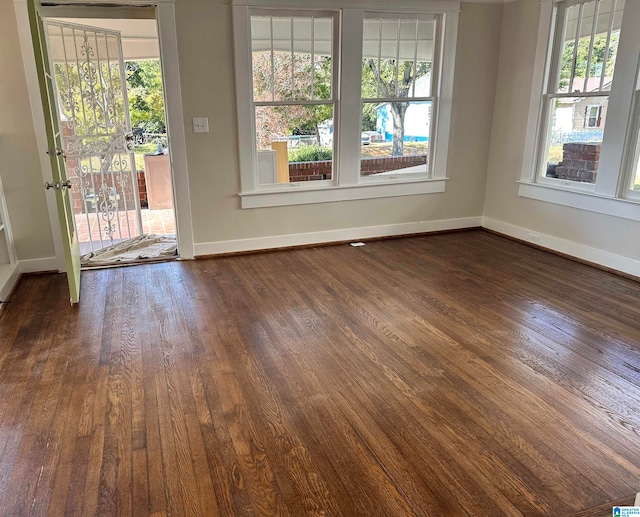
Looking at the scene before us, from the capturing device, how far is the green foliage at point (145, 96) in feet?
33.3

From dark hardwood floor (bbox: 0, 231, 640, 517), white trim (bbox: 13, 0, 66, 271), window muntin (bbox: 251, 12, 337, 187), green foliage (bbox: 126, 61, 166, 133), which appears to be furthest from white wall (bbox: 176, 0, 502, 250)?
green foliage (bbox: 126, 61, 166, 133)

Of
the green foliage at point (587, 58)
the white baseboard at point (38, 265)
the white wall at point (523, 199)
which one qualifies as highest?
the green foliage at point (587, 58)

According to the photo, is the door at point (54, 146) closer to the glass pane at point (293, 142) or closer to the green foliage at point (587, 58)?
the glass pane at point (293, 142)

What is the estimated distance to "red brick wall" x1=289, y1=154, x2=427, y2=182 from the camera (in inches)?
189

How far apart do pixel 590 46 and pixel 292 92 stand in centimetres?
262

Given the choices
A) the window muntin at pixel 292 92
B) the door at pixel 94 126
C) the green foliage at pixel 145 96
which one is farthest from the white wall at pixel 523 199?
the green foliage at pixel 145 96

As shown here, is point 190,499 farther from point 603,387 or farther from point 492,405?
point 603,387

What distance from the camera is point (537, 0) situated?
4578 millimetres

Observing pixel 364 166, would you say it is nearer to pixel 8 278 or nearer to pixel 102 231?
pixel 102 231

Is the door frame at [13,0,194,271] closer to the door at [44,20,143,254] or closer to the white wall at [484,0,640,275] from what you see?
the door at [44,20,143,254]

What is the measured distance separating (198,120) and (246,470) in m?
3.22

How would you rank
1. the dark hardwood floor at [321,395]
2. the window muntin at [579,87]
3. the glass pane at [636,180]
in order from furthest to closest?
1. the window muntin at [579,87]
2. the glass pane at [636,180]
3. the dark hardwood floor at [321,395]

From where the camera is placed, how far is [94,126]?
4539mm

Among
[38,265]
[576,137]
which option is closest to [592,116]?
[576,137]
